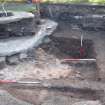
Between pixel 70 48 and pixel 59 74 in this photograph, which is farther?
pixel 70 48

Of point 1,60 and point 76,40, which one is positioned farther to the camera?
point 76,40

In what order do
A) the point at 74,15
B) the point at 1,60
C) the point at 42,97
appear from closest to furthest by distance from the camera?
1. the point at 42,97
2. the point at 1,60
3. the point at 74,15

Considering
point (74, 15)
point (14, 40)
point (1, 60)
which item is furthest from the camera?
point (74, 15)

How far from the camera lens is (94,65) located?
10.7m

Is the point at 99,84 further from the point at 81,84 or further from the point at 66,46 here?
the point at 66,46

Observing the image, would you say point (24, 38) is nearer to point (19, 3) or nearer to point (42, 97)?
point (19, 3)

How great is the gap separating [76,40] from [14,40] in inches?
83.8

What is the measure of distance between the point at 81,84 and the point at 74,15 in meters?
4.03

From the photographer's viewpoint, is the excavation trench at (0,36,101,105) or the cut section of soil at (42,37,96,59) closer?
the excavation trench at (0,36,101,105)

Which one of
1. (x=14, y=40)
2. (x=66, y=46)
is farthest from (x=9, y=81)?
(x=66, y=46)

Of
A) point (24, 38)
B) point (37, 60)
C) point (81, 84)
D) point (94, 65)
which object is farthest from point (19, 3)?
point (81, 84)

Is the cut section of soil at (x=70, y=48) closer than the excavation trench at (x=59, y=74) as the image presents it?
No

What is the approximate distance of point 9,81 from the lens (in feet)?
31.6

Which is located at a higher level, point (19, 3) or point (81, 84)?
point (19, 3)
